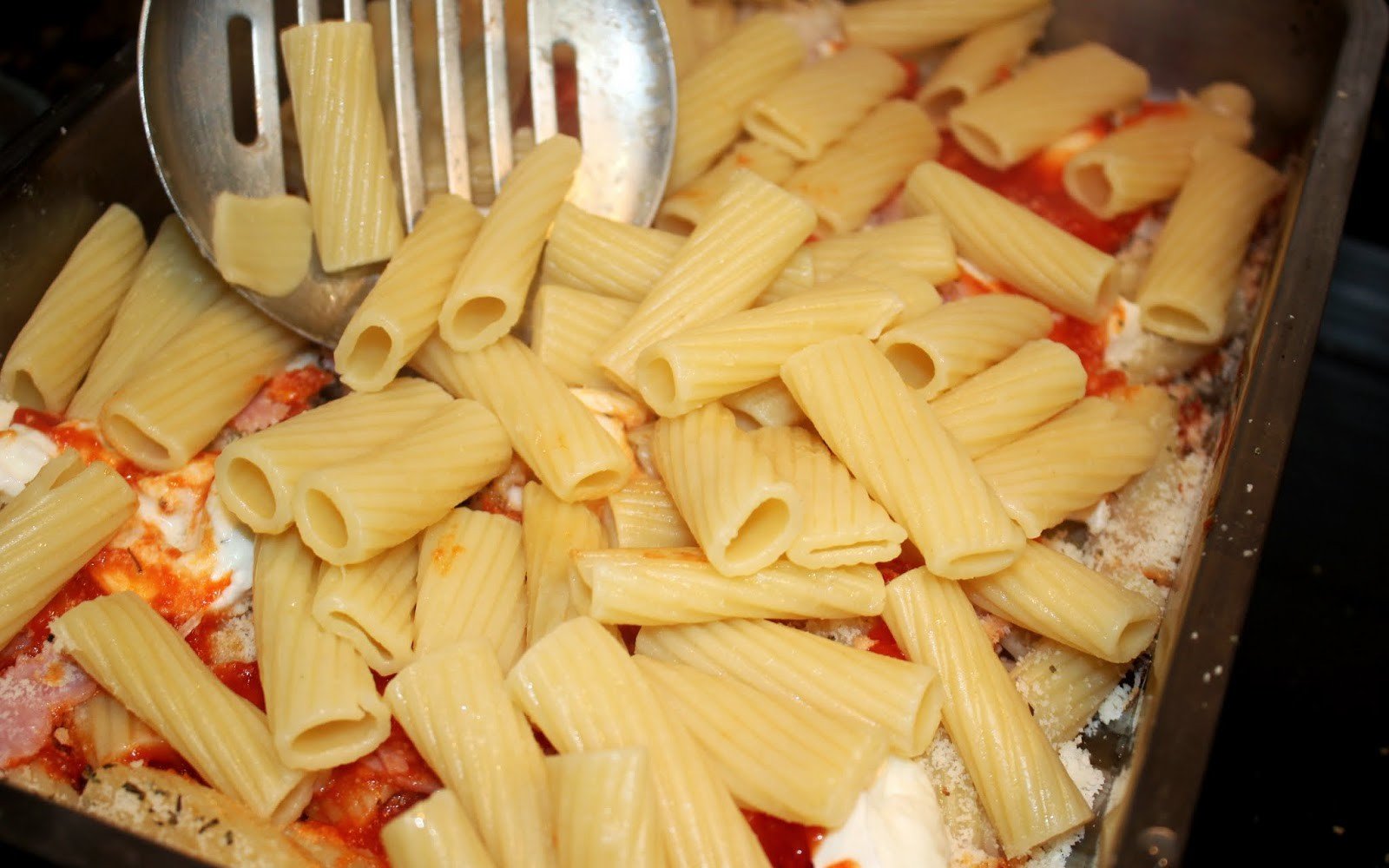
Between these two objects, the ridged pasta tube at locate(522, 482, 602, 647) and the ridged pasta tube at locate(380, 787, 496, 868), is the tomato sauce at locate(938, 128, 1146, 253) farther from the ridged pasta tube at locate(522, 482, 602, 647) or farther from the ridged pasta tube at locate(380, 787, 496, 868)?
the ridged pasta tube at locate(380, 787, 496, 868)

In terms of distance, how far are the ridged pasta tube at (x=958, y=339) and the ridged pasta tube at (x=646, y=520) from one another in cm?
50

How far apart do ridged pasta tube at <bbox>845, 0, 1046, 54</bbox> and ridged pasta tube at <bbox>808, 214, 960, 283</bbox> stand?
80 cm

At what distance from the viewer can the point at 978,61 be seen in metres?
3.14

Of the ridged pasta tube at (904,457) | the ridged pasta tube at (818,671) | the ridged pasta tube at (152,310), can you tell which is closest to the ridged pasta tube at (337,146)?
the ridged pasta tube at (152,310)

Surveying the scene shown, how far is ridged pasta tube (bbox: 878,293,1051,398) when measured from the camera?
229 cm

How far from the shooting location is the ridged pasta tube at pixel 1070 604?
2.05 metres

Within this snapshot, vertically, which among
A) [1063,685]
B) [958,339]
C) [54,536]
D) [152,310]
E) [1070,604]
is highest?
[152,310]

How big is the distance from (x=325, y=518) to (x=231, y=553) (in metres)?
0.28

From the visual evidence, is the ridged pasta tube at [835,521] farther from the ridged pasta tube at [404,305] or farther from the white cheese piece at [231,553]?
the white cheese piece at [231,553]

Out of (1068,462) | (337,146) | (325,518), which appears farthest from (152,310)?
(1068,462)

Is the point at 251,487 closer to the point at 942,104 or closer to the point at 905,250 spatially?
the point at 905,250

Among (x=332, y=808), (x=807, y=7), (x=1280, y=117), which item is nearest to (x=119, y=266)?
(x=332, y=808)

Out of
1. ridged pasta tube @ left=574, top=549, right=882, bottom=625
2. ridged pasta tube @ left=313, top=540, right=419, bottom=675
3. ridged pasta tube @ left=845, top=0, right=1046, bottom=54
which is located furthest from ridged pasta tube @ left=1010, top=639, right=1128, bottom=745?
ridged pasta tube @ left=845, top=0, right=1046, bottom=54

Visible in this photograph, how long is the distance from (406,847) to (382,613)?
1.42 feet
